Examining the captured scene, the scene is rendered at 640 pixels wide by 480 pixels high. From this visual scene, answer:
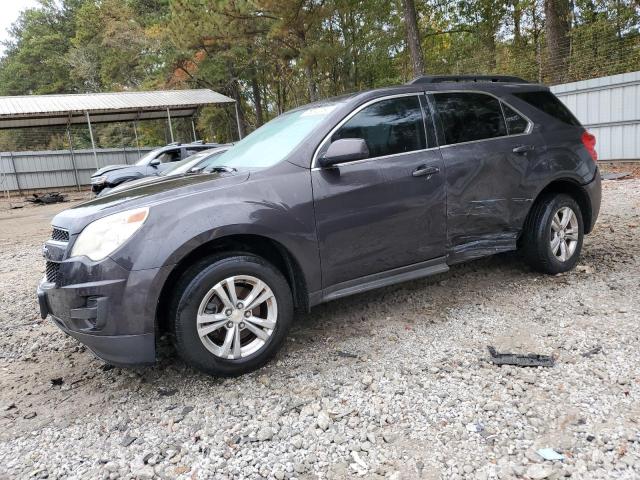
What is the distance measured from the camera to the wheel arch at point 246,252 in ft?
9.54

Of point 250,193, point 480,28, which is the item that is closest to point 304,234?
point 250,193

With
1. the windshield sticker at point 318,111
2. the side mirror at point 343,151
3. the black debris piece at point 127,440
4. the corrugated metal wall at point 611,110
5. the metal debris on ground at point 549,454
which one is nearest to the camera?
the metal debris on ground at point 549,454

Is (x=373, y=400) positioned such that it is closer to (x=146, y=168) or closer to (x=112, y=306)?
(x=112, y=306)

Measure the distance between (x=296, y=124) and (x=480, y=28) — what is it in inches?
849

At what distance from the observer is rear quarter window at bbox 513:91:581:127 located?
4.31 m

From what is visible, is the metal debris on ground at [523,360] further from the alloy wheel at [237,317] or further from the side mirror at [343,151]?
the side mirror at [343,151]

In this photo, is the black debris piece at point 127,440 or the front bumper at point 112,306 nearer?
the black debris piece at point 127,440

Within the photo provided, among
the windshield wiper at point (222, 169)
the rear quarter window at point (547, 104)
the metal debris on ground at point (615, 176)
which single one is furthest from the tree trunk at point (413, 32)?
the windshield wiper at point (222, 169)

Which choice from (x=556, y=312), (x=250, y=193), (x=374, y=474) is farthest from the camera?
(x=556, y=312)

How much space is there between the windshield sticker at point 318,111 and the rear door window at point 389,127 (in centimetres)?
19

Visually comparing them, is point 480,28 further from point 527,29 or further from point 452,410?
point 452,410

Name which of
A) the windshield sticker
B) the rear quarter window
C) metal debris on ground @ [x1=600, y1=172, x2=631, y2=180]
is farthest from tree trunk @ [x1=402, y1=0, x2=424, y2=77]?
the windshield sticker

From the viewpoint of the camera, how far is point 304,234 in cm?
312

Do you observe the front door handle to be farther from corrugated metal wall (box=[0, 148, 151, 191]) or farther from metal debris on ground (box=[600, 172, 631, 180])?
corrugated metal wall (box=[0, 148, 151, 191])
